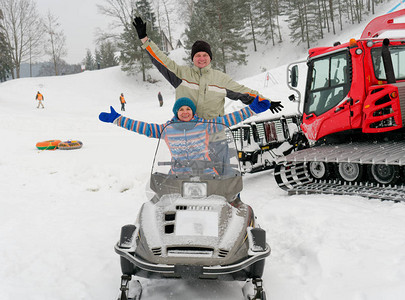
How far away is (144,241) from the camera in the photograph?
2836mm

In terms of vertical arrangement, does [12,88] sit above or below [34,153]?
above

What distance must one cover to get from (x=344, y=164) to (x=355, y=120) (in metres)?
0.84

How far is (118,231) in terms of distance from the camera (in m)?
4.91

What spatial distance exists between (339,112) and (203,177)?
4.19 m

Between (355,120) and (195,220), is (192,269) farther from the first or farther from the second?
(355,120)

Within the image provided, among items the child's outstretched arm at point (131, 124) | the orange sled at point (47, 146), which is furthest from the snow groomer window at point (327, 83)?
the orange sled at point (47, 146)

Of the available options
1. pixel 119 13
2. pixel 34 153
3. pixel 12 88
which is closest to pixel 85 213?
pixel 34 153

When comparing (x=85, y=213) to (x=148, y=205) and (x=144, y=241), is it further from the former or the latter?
(x=144, y=241)

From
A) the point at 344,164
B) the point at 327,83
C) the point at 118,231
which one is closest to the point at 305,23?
the point at 327,83

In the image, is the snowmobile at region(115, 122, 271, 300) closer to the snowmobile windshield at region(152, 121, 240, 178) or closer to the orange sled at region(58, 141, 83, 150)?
the snowmobile windshield at region(152, 121, 240, 178)

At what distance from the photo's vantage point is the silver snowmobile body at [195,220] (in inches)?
104

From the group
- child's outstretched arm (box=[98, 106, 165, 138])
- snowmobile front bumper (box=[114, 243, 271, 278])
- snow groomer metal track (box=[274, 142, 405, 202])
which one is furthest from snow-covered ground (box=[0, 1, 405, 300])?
child's outstretched arm (box=[98, 106, 165, 138])

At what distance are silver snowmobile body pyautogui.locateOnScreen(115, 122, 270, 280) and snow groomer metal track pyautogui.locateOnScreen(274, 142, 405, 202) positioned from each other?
267cm

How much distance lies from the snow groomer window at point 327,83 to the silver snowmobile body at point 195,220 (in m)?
3.76
